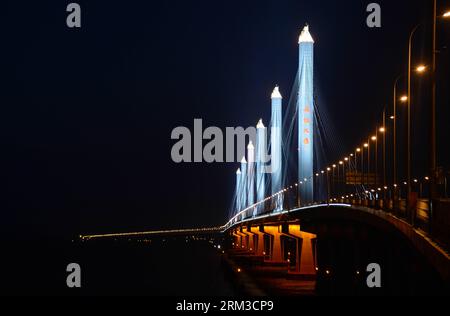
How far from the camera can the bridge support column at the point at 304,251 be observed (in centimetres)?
4835

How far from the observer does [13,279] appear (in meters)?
94.8

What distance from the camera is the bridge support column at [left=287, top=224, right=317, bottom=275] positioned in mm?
48347

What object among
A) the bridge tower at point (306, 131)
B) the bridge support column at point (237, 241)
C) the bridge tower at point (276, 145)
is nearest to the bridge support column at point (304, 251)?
the bridge tower at point (306, 131)

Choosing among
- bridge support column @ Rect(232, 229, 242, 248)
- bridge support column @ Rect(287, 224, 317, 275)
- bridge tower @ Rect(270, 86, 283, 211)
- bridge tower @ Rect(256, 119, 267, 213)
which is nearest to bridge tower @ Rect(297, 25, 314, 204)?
bridge support column @ Rect(287, 224, 317, 275)

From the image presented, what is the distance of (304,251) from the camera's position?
160 feet

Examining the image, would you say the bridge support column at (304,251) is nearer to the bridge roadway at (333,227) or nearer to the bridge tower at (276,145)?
the bridge roadway at (333,227)

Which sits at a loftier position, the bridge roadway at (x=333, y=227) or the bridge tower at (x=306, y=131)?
the bridge tower at (x=306, y=131)

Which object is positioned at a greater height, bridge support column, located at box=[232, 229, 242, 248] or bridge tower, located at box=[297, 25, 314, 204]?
bridge tower, located at box=[297, 25, 314, 204]

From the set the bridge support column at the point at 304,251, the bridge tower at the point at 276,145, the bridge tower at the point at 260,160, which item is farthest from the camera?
the bridge tower at the point at 260,160

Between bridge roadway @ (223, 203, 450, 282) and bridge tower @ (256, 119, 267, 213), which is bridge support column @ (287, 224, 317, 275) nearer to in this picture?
bridge roadway @ (223, 203, 450, 282)
